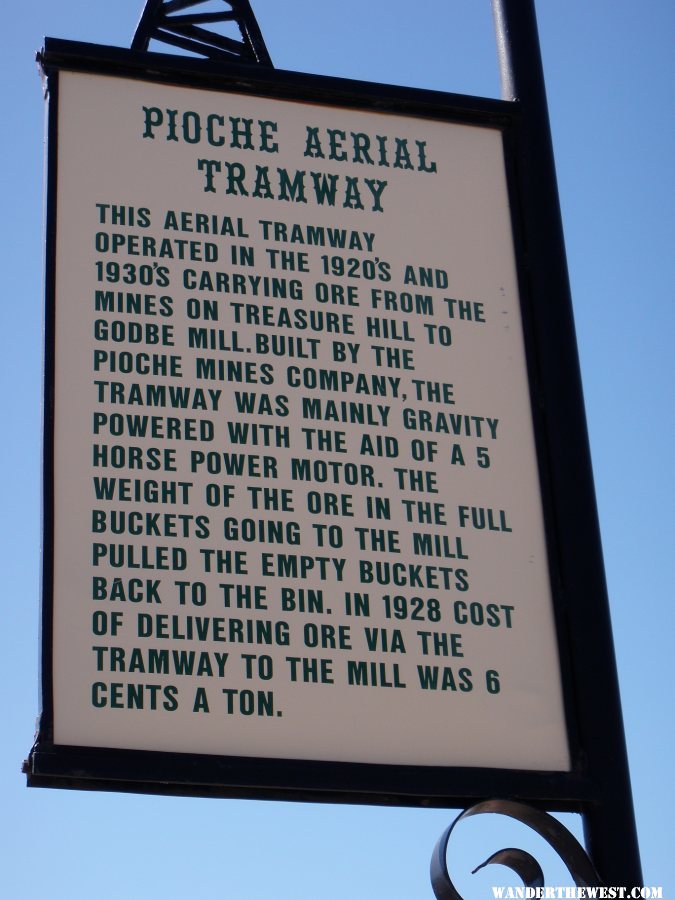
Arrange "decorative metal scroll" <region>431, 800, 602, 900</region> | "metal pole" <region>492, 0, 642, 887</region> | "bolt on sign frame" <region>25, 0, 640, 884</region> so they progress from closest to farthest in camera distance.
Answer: "decorative metal scroll" <region>431, 800, 602, 900</region> < "bolt on sign frame" <region>25, 0, 640, 884</region> < "metal pole" <region>492, 0, 642, 887</region>

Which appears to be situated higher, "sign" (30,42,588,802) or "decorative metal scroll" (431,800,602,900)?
"sign" (30,42,588,802)

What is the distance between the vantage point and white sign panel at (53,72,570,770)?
4.91m

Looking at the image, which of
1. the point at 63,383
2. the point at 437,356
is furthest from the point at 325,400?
the point at 63,383

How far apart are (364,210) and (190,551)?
147cm

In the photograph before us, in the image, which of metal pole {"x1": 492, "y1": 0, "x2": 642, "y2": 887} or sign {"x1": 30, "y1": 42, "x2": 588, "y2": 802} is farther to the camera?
metal pole {"x1": 492, "y1": 0, "x2": 642, "y2": 887}

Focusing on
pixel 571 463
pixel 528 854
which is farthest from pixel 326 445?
pixel 528 854

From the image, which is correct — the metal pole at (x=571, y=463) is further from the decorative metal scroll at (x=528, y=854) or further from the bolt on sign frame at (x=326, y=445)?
the decorative metal scroll at (x=528, y=854)

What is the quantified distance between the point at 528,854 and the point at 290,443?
1.42 m

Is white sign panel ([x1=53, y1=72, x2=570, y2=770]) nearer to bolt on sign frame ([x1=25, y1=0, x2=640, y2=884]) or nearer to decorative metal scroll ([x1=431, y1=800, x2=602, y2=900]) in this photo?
bolt on sign frame ([x1=25, y1=0, x2=640, y2=884])

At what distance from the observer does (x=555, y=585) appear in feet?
17.6

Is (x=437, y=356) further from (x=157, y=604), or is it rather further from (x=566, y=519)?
(x=157, y=604)

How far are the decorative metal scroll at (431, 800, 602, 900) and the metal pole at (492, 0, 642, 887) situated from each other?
12 centimetres

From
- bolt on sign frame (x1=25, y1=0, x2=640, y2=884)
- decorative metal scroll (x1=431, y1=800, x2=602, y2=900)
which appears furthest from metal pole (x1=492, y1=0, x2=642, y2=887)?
decorative metal scroll (x1=431, y1=800, x2=602, y2=900)

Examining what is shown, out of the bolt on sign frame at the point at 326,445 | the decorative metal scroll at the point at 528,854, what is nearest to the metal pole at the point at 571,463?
the bolt on sign frame at the point at 326,445
